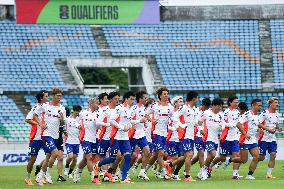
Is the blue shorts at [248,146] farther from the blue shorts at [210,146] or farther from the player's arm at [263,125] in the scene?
the blue shorts at [210,146]

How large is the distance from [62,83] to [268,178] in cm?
2569

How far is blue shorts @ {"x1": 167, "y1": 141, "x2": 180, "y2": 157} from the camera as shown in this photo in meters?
25.6

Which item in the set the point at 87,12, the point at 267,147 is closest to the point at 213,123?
the point at 267,147

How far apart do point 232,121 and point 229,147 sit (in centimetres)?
88

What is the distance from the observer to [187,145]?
79.6ft

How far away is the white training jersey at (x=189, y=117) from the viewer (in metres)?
24.4

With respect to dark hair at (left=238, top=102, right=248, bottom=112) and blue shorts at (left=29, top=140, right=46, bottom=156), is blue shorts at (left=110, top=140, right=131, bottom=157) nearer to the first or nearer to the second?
blue shorts at (left=29, top=140, right=46, bottom=156)

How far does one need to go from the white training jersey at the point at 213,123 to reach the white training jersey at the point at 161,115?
1.18m

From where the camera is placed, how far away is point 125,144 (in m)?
23.5

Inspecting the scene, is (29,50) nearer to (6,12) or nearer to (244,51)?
(6,12)

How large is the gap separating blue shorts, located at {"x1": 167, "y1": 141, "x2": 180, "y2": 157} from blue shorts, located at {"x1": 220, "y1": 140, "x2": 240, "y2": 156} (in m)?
1.39

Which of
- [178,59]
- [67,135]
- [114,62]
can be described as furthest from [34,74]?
[67,135]

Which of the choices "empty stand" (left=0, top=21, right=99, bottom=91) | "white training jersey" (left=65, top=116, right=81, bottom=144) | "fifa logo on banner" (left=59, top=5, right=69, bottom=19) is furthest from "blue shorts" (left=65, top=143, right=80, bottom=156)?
"fifa logo on banner" (left=59, top=5, right=69, bottom=19)

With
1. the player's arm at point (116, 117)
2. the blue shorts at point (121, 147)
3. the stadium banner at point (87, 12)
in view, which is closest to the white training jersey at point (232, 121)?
the blue shorts at point (121, 147)
